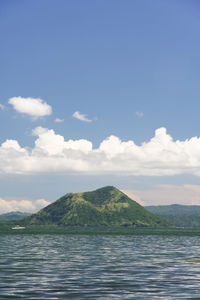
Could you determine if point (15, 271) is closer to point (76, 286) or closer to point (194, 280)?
point (76, 286)

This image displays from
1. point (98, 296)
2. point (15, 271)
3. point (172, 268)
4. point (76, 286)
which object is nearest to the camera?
point (98, 296)

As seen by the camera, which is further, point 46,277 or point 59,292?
point 46,277

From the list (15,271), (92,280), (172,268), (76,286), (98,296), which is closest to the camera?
(98,296)

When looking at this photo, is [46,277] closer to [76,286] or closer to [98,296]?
[76,286]

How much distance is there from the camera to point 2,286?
1474 inches

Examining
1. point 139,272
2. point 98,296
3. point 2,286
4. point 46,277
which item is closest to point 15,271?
point 46,277

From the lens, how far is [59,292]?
34.4 meters

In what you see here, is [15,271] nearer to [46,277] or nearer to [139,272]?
[46,277]

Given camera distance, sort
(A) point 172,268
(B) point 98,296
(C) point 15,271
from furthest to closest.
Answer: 1. (A) point 172,268
2. (C) point 15,271
3. (B) point 98,296

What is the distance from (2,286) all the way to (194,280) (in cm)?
2120

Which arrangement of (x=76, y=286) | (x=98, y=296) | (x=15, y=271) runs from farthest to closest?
(x=15, y=271) < (x=76, y=286) < (x=98, y=296)

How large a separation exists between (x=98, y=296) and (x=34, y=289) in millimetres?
7010

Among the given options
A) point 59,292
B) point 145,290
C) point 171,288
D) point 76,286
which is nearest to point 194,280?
point 171,288

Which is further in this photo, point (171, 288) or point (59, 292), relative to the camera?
point (171, 288)
